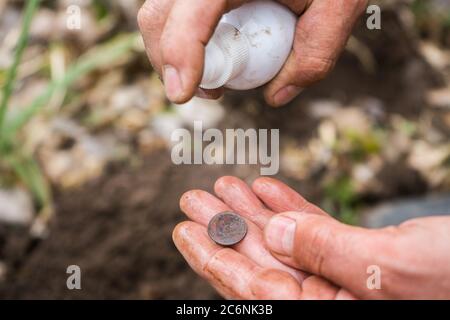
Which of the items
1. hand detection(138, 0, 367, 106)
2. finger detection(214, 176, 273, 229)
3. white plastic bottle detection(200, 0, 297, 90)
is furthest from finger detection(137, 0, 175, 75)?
finger detection(214, 176, 273, 229)

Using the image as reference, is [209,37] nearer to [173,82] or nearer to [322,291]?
[173,82]

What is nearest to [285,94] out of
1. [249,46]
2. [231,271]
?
[249,46]

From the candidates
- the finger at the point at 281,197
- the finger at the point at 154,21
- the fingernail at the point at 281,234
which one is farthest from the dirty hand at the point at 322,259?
the finger at the point at 154,21

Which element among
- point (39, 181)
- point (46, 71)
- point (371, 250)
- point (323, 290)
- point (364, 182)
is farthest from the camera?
point (46, 71)

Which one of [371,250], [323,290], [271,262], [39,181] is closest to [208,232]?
[271,262]

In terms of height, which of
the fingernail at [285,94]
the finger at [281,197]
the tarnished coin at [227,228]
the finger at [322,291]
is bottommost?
the finger at [322,291]

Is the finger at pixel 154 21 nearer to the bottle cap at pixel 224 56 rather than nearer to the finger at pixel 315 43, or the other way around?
the bottle cap at pixel 224 56

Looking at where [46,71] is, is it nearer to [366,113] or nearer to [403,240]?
[366,113]
